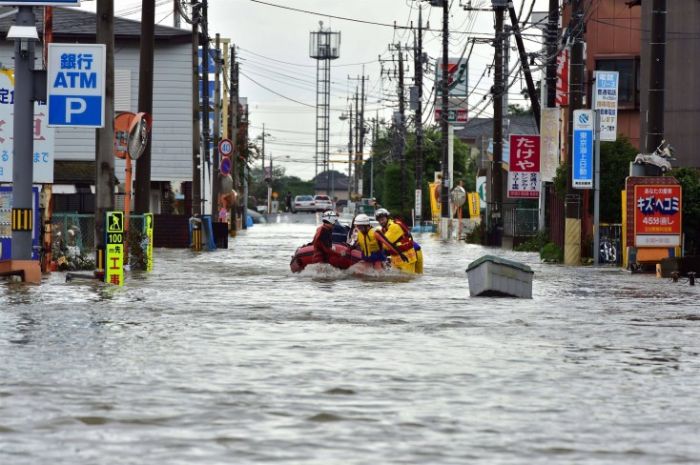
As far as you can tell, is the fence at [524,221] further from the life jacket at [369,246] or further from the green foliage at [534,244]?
the life jacket at [369,246]

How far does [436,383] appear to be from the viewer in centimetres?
1141

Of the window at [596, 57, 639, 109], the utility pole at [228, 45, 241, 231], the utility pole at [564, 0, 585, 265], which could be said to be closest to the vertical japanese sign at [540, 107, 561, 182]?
the utility pole at [564, 0, 585, 265]

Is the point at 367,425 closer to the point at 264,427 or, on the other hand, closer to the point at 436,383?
the point at 264,427

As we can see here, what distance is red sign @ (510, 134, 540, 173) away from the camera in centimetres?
4756

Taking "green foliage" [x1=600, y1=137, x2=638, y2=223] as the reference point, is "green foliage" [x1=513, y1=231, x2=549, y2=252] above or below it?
below

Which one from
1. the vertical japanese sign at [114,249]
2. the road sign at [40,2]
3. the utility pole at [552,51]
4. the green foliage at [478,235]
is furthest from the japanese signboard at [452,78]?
the vertical japanese sign at [114,249]

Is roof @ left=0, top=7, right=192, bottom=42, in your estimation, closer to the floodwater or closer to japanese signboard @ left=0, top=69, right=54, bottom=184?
japanese signboard @ left=0, top=69, right=54, bottom=184

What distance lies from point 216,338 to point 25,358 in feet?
8.70

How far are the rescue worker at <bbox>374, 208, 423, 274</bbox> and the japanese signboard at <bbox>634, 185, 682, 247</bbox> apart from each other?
5.56 metres

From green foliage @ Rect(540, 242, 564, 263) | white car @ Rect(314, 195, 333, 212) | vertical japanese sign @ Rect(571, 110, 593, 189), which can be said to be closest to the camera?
vertical japanese sign @ Rect(571, 110, 593, 189)

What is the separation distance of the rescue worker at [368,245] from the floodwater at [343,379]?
6.70 metres

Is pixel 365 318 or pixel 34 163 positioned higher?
pixel 34 163

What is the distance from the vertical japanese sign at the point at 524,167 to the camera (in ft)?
156

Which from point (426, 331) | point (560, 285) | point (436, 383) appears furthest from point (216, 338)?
point (560, 285)
